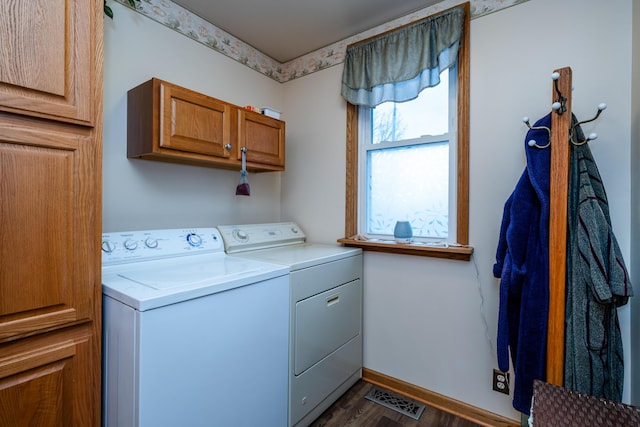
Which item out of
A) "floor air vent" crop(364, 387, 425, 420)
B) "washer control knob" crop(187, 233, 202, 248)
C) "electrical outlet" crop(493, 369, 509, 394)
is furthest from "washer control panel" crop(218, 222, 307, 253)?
"electrical outlet" crop(493, 369, 509, 394)

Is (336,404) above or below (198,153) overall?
below

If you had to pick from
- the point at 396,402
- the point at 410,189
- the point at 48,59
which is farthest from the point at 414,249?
the point at 48,59

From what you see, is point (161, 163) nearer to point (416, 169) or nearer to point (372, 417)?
point (416, 169)

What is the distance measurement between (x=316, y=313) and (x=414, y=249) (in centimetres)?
71

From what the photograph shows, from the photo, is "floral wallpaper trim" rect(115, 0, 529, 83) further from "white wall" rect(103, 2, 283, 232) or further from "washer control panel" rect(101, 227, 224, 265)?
"washer control panel" rect(101, 227, 224, 265)

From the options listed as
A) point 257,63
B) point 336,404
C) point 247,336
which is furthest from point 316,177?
point 336,404

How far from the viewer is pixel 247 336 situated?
4.23 ft

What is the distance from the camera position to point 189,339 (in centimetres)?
109

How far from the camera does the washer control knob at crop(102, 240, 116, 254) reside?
1.41 m

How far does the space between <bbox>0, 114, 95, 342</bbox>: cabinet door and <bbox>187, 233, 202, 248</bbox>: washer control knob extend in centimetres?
65

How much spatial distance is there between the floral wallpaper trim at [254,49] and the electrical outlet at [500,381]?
6.49ft

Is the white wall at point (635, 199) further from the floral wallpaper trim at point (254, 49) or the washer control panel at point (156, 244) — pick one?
the washer control panel at point (156, 244)

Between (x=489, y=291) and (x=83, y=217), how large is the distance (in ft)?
6.30

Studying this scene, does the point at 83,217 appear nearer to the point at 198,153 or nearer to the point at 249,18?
the point at 198,153
